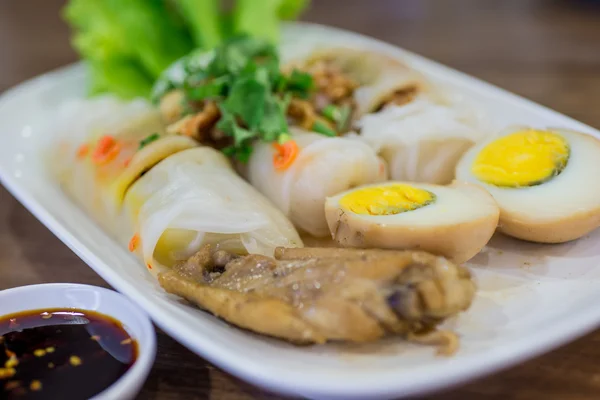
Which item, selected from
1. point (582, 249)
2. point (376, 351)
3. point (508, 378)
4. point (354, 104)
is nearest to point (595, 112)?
point (354, 104)

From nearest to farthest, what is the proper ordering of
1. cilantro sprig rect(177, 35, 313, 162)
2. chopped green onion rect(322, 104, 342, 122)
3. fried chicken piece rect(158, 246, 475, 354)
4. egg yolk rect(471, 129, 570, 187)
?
1. fried chicken piece rect(158, 246, 475, 354)
2. egg yolk rect(471, 129, 570, 187)
3. cilantro sprig rect(177, 35, 313, 162)
4. chopped green onion rect(322, 104, 342, 122)

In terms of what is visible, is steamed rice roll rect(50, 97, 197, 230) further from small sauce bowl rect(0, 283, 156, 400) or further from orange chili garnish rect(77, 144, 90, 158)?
small sauce bowl rect(0, 283, 156, 400)

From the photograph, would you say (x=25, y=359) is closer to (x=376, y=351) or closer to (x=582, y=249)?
(x=376, y=351)

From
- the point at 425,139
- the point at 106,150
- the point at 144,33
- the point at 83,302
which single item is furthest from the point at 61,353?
the point at 144,33

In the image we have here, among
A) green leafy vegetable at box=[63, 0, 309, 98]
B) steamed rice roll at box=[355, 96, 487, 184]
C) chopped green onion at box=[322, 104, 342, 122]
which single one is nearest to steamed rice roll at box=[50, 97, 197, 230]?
green leafy vegetable at box=[63, 0, 309, 98]

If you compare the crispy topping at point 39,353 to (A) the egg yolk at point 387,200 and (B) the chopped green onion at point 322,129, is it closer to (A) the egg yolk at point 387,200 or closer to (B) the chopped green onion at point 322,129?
(A) the egg yolk at point 387,200
